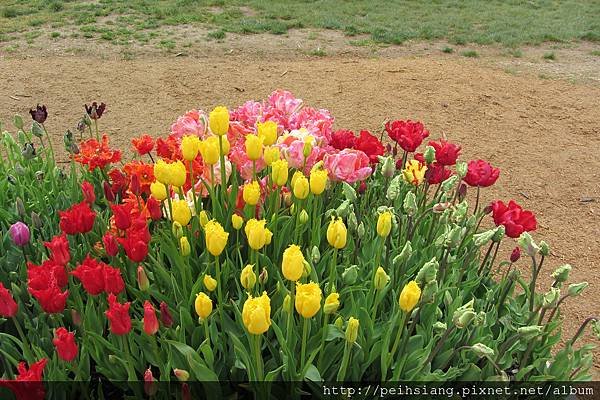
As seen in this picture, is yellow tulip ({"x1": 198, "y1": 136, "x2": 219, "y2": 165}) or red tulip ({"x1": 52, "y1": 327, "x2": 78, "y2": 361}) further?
yellow tulip ({"x1": 198, "y1": 136, "x2": 219, "y2": 165})

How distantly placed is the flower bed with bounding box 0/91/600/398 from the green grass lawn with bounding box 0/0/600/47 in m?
5.39

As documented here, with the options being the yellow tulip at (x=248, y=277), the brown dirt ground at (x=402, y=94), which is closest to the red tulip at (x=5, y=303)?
the yellow tulip at (x=248, y=277)

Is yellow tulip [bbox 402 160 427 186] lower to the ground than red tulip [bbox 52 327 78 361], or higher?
higher

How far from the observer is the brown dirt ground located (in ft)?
14.1

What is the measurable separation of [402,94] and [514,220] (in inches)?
156

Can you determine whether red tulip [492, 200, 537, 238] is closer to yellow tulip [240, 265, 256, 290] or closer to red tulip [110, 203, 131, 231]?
yellow tulip [240, 265, 256, 290]

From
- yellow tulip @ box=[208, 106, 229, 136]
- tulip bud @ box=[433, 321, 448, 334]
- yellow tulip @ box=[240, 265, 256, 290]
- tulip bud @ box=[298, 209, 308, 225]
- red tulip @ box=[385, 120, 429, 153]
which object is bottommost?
tulip bud @ box=[433, 321, 448, 334]

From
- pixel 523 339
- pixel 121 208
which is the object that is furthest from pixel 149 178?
pixel 523 339

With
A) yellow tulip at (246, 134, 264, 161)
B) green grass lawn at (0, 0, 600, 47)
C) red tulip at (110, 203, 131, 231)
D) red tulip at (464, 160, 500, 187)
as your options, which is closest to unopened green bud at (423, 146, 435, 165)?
red tulip at (464, 160, 500, 187)

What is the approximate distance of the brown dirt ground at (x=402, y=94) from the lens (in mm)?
4309

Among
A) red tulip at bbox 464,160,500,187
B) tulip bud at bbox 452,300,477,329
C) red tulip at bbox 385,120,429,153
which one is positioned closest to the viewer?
tulip bud at bbox 452,300,477,329

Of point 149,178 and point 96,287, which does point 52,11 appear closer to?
point 149,178

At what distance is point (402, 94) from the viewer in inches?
223

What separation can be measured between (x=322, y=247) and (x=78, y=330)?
0.82 m
